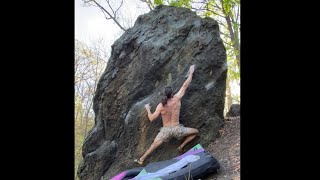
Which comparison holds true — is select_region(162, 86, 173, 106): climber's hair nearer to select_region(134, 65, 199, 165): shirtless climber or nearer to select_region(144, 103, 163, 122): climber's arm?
select_region(134, 65, 199, 165): shirtless climber

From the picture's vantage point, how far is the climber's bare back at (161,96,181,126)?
24.8 ft

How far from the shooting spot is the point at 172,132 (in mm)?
7559

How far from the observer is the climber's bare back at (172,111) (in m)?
7.55

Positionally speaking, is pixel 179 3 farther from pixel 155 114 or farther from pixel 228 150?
pixel 228 150

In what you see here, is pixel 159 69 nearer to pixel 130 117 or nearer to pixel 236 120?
pixel 130 117

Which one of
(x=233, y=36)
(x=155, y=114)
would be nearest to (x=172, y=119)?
(x=155, y=114)

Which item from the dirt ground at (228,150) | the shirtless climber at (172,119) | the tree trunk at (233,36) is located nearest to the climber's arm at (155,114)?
the shirtless climber at (172,119)

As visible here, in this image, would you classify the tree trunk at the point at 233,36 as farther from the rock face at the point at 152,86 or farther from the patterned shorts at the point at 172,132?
the patterned shorts at the point at 172,132

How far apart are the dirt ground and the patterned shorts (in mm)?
596

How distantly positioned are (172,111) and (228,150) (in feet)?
4.25

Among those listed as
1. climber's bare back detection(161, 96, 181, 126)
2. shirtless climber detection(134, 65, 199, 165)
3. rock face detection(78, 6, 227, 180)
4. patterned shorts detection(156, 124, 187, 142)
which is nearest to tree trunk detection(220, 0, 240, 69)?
rock face detection(78, 6, 227, 180)
